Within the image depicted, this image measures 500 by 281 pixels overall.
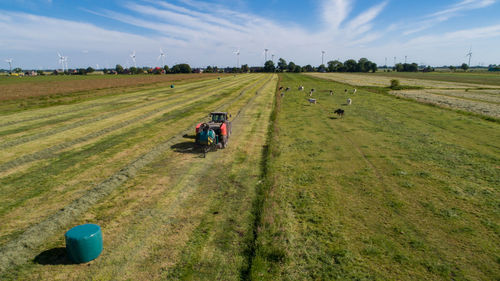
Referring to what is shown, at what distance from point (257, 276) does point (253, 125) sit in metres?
16.4

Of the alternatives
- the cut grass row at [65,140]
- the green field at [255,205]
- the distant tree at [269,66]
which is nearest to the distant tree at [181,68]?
the distant tree at [269,66]

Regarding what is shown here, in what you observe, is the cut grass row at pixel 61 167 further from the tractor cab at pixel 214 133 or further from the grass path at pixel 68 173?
the tractor cab at pixel 214 133

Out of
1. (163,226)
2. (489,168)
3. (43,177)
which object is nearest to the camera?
(163,226)

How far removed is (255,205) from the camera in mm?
9188

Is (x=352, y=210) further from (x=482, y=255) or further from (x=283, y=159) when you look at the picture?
(x=283, y=159)

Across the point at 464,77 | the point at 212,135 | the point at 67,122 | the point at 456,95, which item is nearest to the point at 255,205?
the point at 212,135

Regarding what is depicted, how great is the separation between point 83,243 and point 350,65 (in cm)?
21703

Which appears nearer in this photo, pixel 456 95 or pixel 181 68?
pixel 456 95

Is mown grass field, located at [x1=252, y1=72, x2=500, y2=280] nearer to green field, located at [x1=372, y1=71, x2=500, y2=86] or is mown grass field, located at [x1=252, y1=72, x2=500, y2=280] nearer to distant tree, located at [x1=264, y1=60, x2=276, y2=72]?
green field, located at [x1=372, y1=71, x2=500, y2=86]

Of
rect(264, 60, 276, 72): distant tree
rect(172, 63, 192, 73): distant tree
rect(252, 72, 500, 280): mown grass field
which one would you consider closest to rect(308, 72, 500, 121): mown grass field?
rect(252, 72, 500, 280): mown grass field

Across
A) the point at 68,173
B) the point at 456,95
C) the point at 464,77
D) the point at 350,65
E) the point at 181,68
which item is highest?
the point at 350,65

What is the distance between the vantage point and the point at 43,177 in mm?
11281

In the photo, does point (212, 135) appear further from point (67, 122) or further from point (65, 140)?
point (67, 122)

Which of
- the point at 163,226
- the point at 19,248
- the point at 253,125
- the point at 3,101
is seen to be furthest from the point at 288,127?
the point at 3,101
